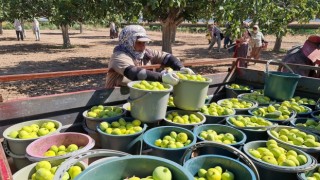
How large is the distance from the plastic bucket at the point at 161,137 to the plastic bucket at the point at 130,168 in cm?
70

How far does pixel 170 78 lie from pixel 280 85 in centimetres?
192

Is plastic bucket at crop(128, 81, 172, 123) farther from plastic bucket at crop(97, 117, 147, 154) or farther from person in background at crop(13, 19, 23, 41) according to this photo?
person in background at crop(13, 19, 23, 41)

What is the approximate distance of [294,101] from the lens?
391cm

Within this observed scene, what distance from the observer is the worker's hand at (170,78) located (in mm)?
2889

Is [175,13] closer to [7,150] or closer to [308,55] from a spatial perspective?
[308,55]

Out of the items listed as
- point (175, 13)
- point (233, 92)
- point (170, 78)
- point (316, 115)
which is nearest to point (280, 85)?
point (316, 115)

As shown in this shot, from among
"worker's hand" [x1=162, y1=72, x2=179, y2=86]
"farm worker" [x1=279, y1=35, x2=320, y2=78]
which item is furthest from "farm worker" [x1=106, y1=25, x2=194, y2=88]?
"farm worker" [x1=279, y1=35, x2=320, y2=78]

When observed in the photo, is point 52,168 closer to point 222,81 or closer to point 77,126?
point 77,126

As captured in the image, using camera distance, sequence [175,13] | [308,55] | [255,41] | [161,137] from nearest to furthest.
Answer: [161,137]
[308,55]
[175,13]
[255,41]

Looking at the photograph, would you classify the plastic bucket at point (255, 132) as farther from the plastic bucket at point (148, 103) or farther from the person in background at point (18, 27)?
the person in background at point (18, 27)

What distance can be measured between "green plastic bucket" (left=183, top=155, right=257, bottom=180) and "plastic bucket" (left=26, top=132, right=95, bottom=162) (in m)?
0.89

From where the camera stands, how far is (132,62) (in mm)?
3363

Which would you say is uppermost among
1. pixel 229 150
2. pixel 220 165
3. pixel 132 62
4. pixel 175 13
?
pixel 175 13

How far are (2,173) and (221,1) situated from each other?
245 inches
